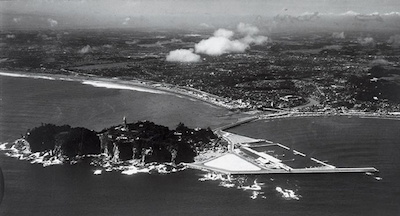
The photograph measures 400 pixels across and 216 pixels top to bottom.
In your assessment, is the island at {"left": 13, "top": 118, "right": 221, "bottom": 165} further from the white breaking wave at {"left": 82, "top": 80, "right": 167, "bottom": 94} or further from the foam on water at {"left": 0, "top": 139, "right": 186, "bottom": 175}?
the white breaking wave at {"left": 82, "top": 80, "right": 167, "bottom": 94}

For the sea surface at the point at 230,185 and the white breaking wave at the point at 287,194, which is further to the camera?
the white breaking wave at the point at 287,194

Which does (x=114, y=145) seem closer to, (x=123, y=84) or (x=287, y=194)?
(x=287, y=194)

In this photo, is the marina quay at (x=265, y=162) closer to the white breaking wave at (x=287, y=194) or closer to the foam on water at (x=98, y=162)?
the foam on water at (x=98, y=162)

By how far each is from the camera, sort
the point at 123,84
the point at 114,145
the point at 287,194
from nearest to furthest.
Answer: the point at 287,194 < the point at 114,145 < the point at 123,84

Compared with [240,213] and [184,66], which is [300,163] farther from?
[184,66]

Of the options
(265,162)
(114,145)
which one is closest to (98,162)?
(114,145)

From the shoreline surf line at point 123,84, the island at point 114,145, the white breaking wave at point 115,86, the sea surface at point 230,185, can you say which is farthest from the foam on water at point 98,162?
the white breaking wave at point 115,86
